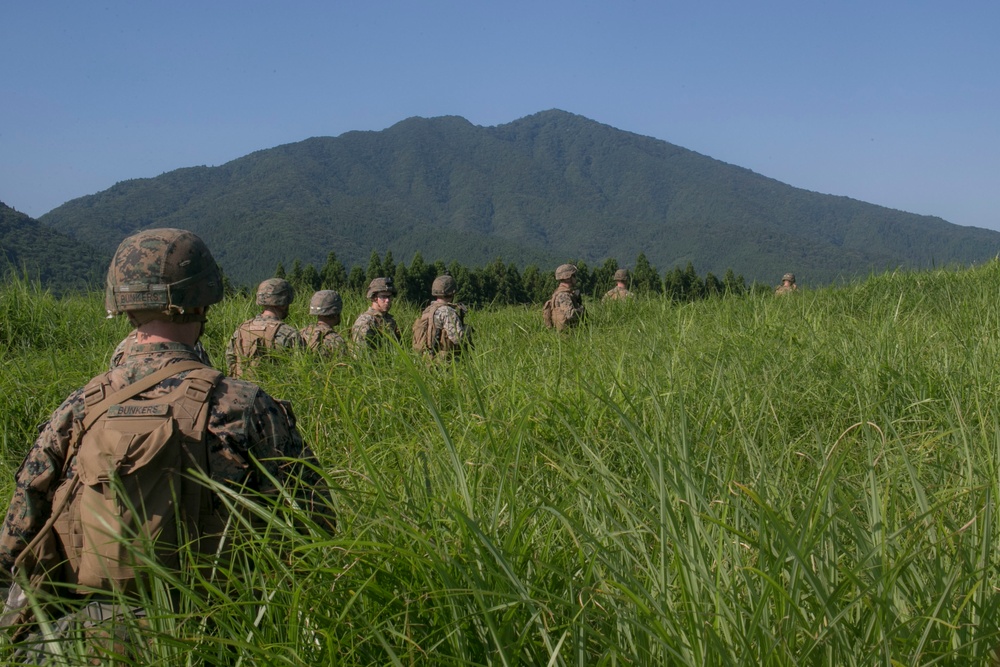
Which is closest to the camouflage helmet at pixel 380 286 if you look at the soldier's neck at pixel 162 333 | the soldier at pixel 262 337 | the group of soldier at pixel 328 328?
the group of soldier at pixel 328 328

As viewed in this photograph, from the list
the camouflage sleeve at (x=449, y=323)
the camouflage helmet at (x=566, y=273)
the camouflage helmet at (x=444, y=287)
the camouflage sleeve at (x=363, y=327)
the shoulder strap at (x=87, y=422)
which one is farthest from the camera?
the camouflage helmet at (x=566, y=273)

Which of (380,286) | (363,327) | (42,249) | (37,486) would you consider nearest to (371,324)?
(363,327)

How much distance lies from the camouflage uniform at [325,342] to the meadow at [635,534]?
0.98 m

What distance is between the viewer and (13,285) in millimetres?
9336

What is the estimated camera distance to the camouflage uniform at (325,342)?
5.89 m

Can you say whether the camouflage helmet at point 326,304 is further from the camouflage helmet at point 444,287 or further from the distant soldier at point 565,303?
the distant soldier at point 565,303

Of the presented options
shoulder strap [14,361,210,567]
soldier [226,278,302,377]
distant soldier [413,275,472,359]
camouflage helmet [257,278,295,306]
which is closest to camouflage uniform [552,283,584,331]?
distant soldier [413,275,472,359]

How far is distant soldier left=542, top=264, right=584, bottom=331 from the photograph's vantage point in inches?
367

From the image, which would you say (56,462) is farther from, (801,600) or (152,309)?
(801,600)

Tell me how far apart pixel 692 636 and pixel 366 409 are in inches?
112

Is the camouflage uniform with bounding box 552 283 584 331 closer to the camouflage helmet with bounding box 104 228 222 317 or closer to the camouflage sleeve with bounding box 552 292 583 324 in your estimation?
the camouflage sleeve with bounding box 552 292 583 324

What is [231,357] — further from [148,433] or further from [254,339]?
[148,433]

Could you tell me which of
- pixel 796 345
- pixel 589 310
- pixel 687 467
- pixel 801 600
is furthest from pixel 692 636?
pixel 589 310

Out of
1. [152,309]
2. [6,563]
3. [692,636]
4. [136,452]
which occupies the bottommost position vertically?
[6,563]
